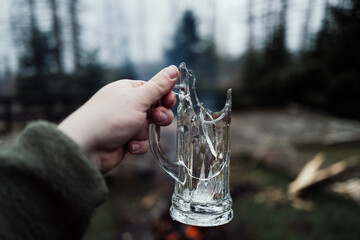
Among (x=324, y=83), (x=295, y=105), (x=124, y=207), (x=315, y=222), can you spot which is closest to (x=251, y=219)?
(x=315, y=222)

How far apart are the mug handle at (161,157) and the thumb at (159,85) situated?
0.37 ft

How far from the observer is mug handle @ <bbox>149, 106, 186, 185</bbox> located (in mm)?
1066

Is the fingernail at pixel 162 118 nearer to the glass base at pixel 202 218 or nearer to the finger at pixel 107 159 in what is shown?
the finger at pixel 107 159

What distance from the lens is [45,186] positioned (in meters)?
0.80

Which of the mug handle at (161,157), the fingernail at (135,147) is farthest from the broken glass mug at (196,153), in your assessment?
the fingernail at (135,147)

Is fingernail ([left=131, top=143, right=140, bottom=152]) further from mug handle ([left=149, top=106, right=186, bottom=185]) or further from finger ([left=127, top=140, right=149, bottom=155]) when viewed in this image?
mug handle ([left=149, top=106, right=186, bottom=185])

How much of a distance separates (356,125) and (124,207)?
693cm

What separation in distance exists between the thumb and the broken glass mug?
1.5 inches

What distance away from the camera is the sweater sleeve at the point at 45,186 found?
782 millimetres

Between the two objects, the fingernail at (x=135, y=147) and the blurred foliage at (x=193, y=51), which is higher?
the fingernail at (x=135, y=147)

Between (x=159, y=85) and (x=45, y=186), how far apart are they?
1.66 ft

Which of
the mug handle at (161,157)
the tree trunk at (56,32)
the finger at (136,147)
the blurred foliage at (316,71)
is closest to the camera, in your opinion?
the mug handle at (161,157)

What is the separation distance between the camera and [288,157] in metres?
5.24

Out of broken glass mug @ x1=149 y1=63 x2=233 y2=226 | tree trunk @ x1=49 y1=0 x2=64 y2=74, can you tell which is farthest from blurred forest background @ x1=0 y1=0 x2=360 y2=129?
broken glass mug @ x1=149 y1=63 x2=233 y2=226
